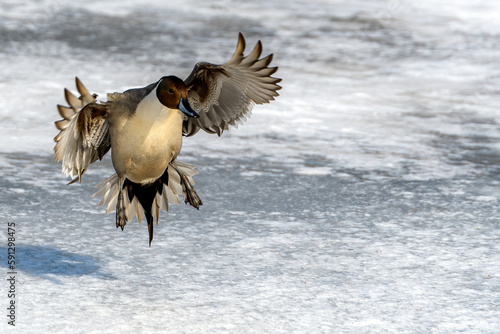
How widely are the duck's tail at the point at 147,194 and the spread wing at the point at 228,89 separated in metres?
0.26

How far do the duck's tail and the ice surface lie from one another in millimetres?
169

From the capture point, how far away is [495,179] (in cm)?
557

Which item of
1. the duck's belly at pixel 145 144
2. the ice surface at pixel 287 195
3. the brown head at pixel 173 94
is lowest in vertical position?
the ice surface at pixel 287 195

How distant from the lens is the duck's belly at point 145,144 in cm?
394

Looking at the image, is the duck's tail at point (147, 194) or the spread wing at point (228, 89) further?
the duck's tail at point (147, 194)

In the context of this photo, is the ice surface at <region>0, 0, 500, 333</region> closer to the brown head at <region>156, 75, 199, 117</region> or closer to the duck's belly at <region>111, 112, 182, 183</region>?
the duck's belly at <region>111, 112, 182, 183</region>

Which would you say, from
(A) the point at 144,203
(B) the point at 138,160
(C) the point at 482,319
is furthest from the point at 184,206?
(C) the point at 482,319

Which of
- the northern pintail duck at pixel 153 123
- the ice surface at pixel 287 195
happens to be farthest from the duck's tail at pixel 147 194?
the ice surface at pixel 287 195

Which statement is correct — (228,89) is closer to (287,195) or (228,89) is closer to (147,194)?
(147,194)

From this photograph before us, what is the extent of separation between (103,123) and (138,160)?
24 cm

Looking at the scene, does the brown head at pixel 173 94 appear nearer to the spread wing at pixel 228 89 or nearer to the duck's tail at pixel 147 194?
the spread wing at pixel 228 89

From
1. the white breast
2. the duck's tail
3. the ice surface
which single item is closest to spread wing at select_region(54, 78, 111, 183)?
the white breast

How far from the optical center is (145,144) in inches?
155

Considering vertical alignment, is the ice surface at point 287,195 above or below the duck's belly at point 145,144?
below
